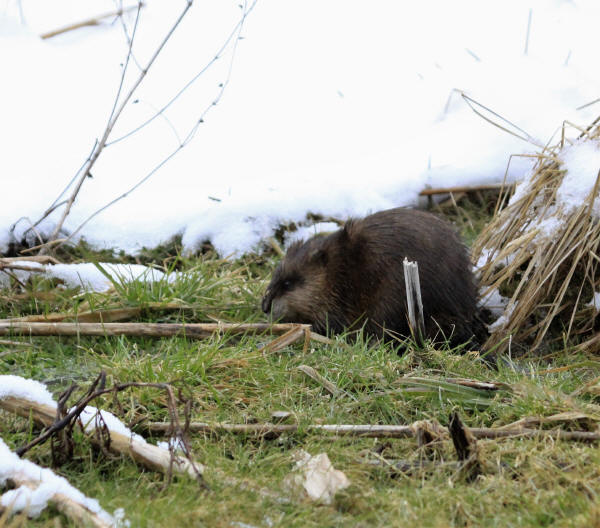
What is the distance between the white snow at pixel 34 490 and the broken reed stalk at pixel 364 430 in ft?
1.68

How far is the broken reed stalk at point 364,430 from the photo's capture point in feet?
9.39

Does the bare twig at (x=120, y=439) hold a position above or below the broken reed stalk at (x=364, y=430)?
above

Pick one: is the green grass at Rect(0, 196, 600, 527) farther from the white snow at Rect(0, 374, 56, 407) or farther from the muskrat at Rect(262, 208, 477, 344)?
the muskrat at Rect(262, 208, 477, 344)

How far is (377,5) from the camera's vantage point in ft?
28.3

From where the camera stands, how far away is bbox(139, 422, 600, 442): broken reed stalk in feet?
9.39

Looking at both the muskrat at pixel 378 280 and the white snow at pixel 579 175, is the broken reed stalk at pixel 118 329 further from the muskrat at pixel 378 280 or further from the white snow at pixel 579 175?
the white snow at pixel 579 175

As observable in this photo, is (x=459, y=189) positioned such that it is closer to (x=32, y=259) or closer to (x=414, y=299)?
(x=414, y=299)

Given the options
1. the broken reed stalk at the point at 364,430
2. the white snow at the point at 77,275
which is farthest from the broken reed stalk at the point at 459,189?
the broken reed stalk at the point at 364,430

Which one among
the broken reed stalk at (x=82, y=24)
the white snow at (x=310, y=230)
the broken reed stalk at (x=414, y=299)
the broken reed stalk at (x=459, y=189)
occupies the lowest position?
the white snow at (x=310, y=230)

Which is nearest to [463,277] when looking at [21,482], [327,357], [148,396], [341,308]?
[341,308]

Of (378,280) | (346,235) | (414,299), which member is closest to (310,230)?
(346,235)

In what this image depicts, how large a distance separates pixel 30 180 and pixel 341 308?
2.80 m

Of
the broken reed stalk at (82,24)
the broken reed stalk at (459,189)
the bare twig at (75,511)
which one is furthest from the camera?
the broken reed stalk at (82,24)

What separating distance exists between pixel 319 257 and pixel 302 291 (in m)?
0.23
